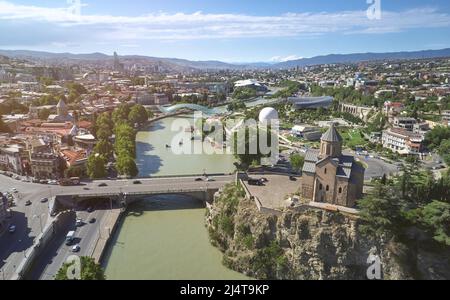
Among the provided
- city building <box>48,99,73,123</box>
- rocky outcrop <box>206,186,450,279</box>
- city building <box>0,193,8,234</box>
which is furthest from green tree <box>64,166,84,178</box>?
city building <box>48,99,73,123</box>

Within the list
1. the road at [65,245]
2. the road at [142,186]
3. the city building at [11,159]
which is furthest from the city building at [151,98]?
the road at [65,245]

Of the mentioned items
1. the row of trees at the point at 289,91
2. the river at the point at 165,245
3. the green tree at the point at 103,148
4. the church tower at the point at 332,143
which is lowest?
the river at the point at 165,245

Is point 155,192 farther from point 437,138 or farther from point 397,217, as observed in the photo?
point 437,138

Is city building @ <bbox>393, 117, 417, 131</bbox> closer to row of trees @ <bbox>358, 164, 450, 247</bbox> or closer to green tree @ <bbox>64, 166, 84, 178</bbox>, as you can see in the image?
row of trees @ <bbox>358, 164, 450, 247</bbox>

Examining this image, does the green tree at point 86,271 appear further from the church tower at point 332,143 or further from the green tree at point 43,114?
the green tree at point 43,114

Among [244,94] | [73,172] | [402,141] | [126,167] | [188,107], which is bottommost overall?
[73,172]

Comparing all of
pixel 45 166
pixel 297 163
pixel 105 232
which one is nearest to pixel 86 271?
pixel 105 232
